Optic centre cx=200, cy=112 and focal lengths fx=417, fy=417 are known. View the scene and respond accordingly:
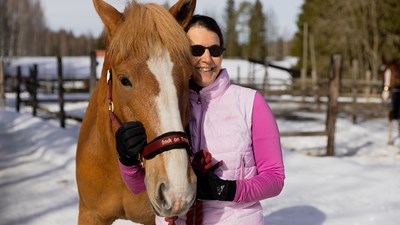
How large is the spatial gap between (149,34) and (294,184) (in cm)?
402

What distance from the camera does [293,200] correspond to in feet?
14.8

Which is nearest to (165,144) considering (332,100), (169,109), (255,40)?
(169,109)

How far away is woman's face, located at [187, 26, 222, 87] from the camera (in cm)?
166

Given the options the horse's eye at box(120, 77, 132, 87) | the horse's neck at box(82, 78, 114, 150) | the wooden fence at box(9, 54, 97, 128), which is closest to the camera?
the horse's eye at box(120, 77, 132, 87)

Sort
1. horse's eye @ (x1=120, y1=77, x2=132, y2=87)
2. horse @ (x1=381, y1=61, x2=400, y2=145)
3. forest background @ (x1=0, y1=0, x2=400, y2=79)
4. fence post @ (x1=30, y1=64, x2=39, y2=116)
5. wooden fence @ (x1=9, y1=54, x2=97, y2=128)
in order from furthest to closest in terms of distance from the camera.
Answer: forest background @ (x1=0, y1=0, x2=400, y2=79) → fence post @ (x1=30, y1=64, x2=39, y2=116) → horse @ (x1=381, y1=61, x2=400, y2=145) → wooden fence @ (x1=9, y1=54, x2=97, y2=128) → horse's eye @ (x1=120, y1=77, x2=132, y2=87)

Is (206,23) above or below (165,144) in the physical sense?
above

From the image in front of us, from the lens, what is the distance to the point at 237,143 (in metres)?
1.59

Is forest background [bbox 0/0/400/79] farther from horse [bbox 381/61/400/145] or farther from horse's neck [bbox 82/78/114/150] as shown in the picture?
horse's neck [bbox 82/78/114/150]

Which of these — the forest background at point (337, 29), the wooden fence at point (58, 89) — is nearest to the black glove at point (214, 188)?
the wooden fence at point (58, 89)

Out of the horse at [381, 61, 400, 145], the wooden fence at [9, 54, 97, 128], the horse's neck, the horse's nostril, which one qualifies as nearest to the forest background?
the horse at [381, 61, 400, 145]

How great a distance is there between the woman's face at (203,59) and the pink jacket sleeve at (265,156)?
0.70 feet

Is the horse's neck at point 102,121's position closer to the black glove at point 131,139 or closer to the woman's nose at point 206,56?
the black glove at point 131,139

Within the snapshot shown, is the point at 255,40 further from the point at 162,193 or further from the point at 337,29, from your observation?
the point at 162,193

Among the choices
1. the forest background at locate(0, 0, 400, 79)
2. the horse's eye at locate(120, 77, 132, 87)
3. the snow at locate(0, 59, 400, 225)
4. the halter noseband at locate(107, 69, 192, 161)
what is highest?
the forest background at locate(0, 0, 400, 79)
